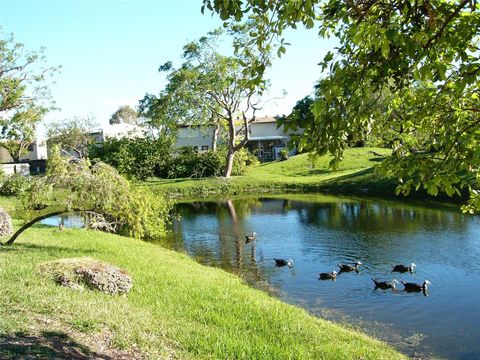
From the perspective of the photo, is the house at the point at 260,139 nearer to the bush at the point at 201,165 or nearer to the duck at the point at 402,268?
the bush at the point at 201,165

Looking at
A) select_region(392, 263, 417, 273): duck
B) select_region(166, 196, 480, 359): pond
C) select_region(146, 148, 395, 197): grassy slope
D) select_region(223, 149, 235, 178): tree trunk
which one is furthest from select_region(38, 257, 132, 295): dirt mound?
select_region(223, 149, 235, 178): tree trunk

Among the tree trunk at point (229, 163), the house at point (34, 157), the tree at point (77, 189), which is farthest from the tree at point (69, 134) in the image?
the tree at point (77, 189)

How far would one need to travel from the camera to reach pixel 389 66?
5.75 metres

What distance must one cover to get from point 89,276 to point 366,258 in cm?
1327

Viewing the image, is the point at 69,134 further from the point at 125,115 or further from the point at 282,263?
the point at 282,263

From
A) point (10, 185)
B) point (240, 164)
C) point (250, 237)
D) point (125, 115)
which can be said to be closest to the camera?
point (250, 237)

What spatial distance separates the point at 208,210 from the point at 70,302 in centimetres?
2992

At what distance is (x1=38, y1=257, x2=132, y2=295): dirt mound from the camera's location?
10570 millimetres

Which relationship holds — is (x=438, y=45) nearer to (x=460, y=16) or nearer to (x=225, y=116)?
(x=460, y=16)

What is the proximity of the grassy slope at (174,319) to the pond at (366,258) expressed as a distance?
7.41ft

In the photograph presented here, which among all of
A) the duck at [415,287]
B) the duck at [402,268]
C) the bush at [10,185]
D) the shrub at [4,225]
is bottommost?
the duck at [415,287]

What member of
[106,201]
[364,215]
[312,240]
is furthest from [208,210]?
[106,201]

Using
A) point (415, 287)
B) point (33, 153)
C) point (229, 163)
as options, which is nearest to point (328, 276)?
point (415, 287)

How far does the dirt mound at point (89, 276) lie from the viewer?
416 inches
